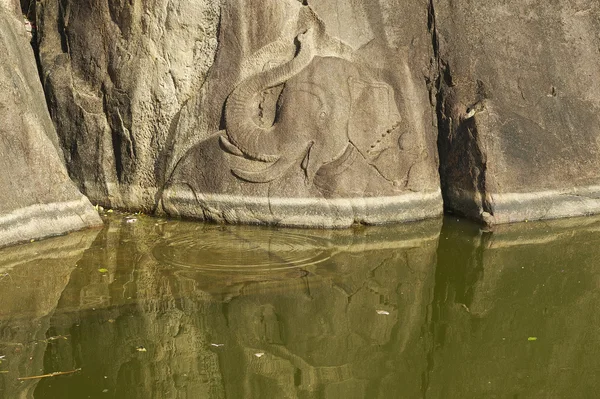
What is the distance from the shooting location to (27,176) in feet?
22.8

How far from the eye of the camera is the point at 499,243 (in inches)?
283

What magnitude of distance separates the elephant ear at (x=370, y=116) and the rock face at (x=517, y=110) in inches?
26.3

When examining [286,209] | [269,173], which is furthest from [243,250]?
[269,173]

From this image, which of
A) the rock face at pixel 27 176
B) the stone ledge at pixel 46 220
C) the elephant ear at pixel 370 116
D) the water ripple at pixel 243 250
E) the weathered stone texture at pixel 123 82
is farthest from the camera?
the weathered stone texture at pixel 123 82

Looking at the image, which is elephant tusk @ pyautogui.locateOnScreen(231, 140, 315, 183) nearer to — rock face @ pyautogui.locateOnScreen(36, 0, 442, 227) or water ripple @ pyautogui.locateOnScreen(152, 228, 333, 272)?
rock face @ pyautogui.locateOnScreen(36, 0, 442, 227)

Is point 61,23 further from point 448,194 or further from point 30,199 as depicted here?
point 448,194

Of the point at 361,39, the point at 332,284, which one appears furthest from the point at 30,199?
the point at 361,39

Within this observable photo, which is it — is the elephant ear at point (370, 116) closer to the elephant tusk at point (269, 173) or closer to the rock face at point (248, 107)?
the rock face at point (248, 107)

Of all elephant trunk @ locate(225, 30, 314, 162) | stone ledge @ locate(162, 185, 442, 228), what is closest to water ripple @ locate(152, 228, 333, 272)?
stone ledge @ locate(162, 185, 442, 228)

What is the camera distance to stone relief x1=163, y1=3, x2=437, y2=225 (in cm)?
730

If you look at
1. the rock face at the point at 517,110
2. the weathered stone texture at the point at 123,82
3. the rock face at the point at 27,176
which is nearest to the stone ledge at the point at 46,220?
the rock face at the point at 27,176

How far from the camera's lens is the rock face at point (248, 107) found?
24.0ft

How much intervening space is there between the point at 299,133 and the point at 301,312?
2.13 meters

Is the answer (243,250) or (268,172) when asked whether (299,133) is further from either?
(243,250)
